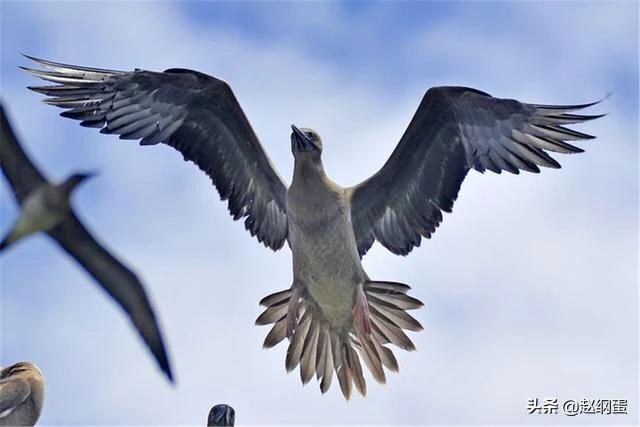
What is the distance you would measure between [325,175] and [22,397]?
3.10 m

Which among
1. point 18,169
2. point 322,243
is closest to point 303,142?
point 322,243

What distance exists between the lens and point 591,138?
10.3 meters

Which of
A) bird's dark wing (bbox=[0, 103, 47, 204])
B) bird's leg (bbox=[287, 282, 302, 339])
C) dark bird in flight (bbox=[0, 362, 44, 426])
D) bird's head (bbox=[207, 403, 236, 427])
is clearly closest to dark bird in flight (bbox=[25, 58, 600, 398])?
bird's leg (bbox=[287, 282, 302, 339])

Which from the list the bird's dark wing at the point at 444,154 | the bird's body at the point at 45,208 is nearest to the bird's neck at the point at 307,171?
the bird's dark wing at the point at 444,154

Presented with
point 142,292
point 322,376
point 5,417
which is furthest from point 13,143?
point 322,376

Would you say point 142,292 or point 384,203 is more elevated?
point 384,203

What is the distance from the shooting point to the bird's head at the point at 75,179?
6363mm

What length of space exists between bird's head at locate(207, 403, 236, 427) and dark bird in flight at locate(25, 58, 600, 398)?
7.18 feet

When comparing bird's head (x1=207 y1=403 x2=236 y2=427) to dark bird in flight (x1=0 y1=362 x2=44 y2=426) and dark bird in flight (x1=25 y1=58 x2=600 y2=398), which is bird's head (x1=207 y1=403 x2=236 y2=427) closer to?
dark bird in flight (x1=25 y1=58 x2=600 y2=398)

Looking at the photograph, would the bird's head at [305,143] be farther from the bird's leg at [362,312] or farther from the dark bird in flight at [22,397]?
the dark bird in flight at [22,397]

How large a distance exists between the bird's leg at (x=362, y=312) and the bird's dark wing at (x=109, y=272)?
3.79 m

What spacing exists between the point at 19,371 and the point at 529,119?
4.80m

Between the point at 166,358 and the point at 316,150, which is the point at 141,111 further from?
the point at 166,358

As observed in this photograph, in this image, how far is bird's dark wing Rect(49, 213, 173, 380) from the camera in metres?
6.64
